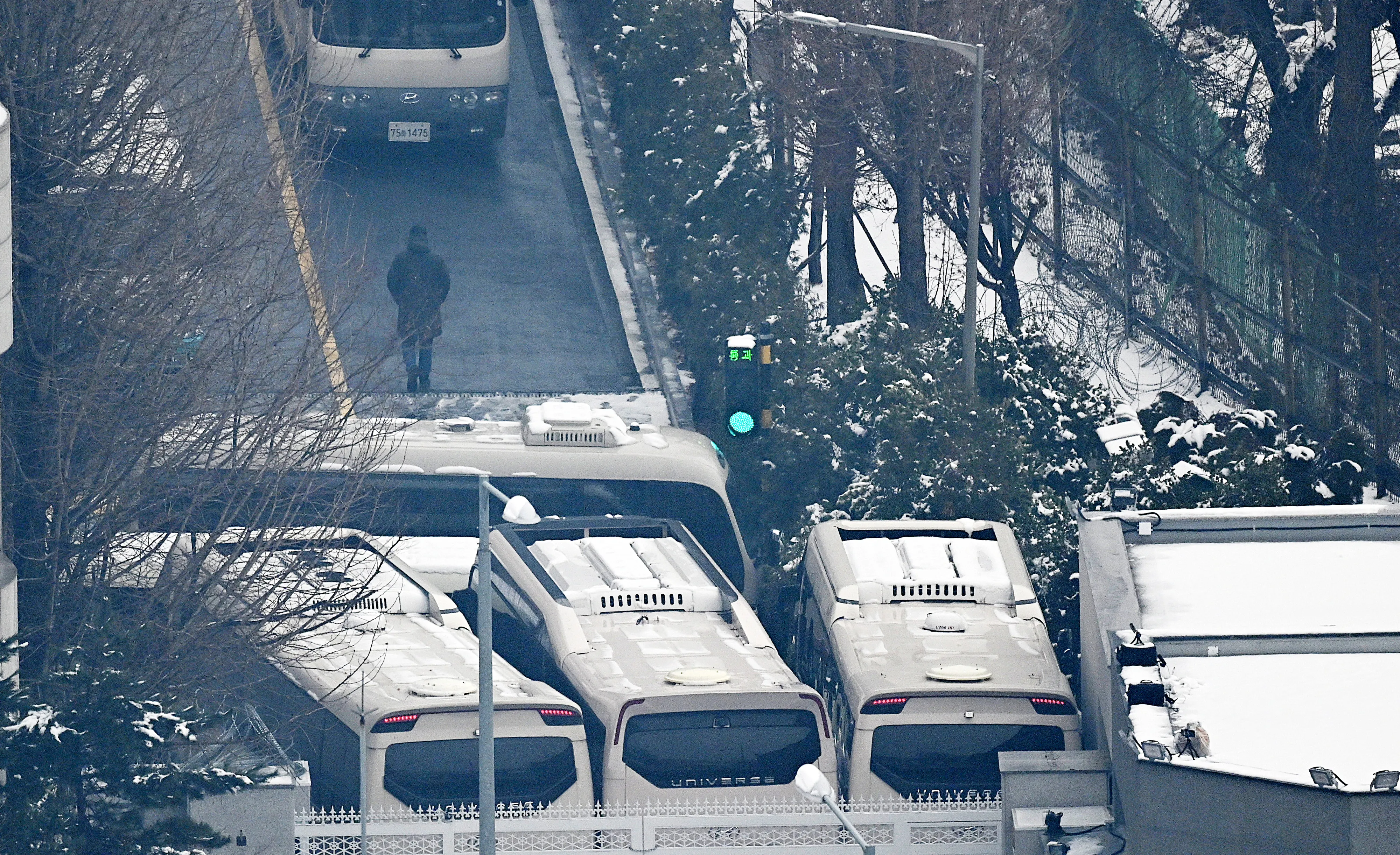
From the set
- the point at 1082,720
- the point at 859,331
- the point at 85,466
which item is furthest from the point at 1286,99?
the point at 85,466

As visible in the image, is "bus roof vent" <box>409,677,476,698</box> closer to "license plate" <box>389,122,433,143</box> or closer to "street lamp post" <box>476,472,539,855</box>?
"street lamp post" <box>476,472,539,855</box>

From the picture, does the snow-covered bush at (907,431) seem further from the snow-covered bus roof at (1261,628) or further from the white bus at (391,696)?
the white bus at (391,696)

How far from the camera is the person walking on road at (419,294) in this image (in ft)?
102

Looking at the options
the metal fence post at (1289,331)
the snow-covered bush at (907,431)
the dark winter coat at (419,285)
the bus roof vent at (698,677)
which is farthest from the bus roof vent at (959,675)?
the dark winter coat at (419,285)

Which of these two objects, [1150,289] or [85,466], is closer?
[85,466]

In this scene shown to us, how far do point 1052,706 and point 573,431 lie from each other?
24.9 ft

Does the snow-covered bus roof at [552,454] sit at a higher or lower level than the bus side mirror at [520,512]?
higher

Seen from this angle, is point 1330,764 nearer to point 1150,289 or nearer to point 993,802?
point 993,802

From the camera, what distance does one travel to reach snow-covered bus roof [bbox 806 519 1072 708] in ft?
63.5

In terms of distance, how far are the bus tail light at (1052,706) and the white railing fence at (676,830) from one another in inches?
32.8

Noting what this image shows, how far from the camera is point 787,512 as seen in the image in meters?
26.9

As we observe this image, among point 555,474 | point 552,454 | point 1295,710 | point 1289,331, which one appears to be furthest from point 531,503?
point 1289,331

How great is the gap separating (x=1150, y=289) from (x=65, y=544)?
19.9 metres

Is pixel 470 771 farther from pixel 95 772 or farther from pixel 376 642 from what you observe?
pixel 95 772
